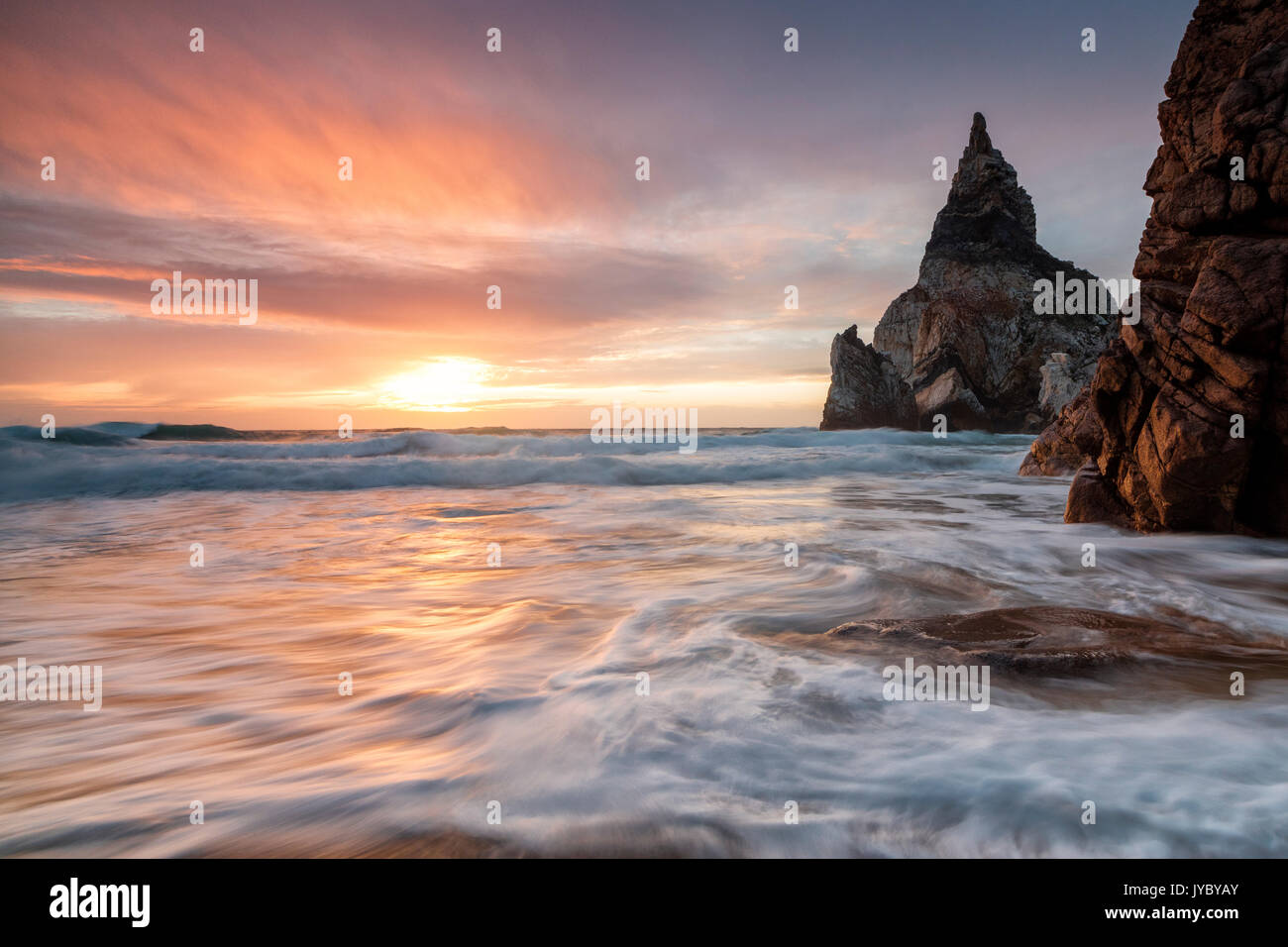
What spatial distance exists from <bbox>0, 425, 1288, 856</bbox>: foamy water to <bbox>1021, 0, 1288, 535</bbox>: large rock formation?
2.14ft

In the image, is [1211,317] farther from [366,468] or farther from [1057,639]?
[366,468]

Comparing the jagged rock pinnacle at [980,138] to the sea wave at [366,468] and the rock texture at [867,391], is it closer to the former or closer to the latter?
the rock texture at [867,391]

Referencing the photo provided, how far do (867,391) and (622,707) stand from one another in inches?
2167

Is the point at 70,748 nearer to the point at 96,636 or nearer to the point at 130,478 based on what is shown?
the point at 96,636

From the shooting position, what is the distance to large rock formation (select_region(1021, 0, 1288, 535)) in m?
6.45

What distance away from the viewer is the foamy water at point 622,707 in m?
2.35

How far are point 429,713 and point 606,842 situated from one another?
1.67 meters

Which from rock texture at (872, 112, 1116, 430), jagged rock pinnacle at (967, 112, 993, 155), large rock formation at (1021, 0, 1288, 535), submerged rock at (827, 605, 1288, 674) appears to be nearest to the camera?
submerged rock at (827, 605, 1288, 674)

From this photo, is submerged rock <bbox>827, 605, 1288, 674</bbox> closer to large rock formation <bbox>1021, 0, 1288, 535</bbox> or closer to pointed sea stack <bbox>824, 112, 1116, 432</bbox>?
large rock formation <bbox>1021, 0, 1288, 535</bbox>

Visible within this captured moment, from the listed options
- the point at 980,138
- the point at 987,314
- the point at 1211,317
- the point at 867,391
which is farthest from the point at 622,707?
the point at 980,138

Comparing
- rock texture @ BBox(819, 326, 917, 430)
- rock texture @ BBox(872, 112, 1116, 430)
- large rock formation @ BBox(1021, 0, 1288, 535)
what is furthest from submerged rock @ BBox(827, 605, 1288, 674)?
rock texture @ BBox(819, 326, 917, 430)

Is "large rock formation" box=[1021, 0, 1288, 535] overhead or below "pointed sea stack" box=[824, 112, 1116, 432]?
below

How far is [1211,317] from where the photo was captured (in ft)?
21.9

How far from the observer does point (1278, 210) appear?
22.5 ft
